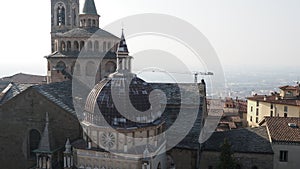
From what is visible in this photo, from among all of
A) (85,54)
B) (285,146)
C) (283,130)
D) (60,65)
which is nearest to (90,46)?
(85,54)

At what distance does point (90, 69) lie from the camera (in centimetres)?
3366

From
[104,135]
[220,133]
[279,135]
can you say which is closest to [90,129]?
[104,135]

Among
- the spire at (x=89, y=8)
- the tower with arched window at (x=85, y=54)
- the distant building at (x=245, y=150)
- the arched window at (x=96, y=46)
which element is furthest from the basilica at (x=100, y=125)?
the spire at (x=89, y=8)

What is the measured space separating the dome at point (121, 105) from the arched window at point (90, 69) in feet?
37.7

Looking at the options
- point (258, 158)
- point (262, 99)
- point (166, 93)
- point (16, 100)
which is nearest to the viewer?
point (16, 100)

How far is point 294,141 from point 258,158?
3.33m

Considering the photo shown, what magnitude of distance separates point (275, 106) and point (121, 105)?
4151 cm

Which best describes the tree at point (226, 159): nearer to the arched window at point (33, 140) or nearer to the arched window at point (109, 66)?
the arched window at point (33, 140)

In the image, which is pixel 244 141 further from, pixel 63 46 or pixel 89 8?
pixel 89 8

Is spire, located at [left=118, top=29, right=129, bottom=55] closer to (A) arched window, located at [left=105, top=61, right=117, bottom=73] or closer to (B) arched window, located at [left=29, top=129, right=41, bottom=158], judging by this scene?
(B) arched window, located at [left=29, top=129, right=41, bottom=158]

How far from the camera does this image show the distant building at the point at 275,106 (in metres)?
53.2

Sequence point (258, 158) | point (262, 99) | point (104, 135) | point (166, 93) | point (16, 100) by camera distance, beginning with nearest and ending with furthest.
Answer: point (104, 135) < point (16, 100) < point (258, 158) < point (166, 93) < point (262, 99)

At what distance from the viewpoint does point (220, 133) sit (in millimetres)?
29328

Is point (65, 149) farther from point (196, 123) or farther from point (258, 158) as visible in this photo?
point (258, 158)
